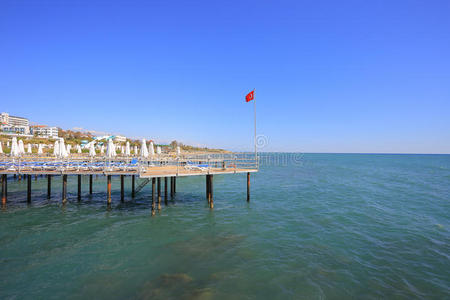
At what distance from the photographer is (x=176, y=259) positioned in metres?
10.4

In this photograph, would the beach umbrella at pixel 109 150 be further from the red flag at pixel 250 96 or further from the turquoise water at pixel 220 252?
the red flag at pixel 250 96

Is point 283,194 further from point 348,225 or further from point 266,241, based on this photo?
point 266,241

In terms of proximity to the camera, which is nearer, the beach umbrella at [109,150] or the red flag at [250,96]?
the beach umbrella at [109,150]

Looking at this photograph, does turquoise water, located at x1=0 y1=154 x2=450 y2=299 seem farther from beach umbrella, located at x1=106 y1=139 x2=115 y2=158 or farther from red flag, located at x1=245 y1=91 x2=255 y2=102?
red flag, located at x1=245 y1=91 x2=255 y2=102

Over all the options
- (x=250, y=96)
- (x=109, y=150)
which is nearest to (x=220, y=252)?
(x=109, y=150)

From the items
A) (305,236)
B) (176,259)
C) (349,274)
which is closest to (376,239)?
(305,236)

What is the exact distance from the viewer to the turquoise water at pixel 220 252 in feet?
27.5

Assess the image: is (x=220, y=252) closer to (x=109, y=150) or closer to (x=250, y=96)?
(x=109, y=150)

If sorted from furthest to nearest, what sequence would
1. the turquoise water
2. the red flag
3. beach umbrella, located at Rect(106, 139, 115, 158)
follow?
the red flag < beach umbrella, located at Rect(106, 139, 115, 158) < the turquoise water

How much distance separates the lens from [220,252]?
36.7 feet

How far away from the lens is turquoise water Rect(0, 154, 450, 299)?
8391mm

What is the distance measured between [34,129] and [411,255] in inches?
6834

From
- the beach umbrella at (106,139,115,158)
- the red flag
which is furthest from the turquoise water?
the red flag

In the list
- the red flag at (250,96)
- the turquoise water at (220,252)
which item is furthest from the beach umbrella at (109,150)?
the red flag at (250,96)
